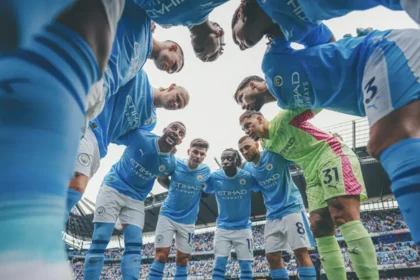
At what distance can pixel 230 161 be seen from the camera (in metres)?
4.87

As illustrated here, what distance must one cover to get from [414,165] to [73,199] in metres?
2.07

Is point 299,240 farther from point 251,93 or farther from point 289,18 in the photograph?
point 289,18

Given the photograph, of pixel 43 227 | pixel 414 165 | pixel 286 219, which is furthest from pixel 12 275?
pixel 286 219

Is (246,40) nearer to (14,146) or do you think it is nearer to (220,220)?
(14,146)

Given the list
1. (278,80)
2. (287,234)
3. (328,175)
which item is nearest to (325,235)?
(328,175)

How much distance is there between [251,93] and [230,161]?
206cm

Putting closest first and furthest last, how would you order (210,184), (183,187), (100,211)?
(100,211) < (183,187) < (210,184)

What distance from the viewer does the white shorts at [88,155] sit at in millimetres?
2238

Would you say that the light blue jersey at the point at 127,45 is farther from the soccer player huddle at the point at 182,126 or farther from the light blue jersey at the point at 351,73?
the light blue jersey at the point at 351,73

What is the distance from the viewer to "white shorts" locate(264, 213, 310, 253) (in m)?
3.71

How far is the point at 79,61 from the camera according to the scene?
1.48 feet

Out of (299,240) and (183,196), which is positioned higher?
(183,196)

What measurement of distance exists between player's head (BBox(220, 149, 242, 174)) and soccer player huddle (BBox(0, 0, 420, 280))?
3 cm

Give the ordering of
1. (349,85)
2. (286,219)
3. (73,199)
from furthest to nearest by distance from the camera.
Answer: (286,219) → (73,199) → (349,85)
